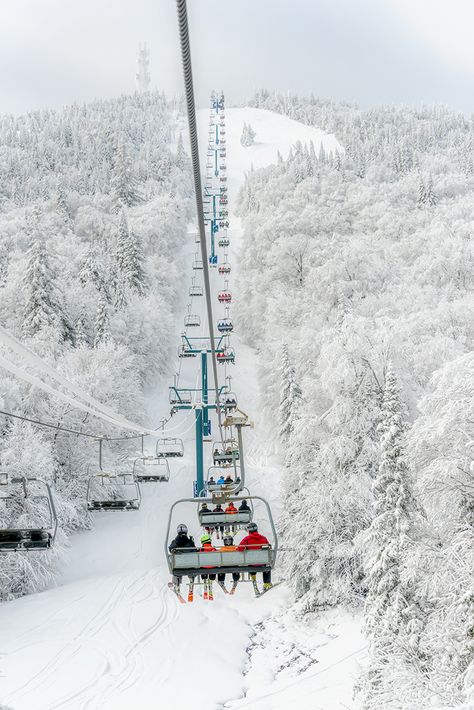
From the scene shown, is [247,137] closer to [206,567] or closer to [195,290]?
[195,290]

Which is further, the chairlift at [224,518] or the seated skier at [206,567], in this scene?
the chairlift at [224,518]

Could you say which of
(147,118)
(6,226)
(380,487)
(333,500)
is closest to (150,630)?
(333,500)

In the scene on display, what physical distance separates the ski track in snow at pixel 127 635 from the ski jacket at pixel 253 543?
1145 centimetres

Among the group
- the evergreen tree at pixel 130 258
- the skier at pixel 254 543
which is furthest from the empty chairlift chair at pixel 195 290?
the skier at pixel 254 543

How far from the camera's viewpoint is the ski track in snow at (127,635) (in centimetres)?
2361

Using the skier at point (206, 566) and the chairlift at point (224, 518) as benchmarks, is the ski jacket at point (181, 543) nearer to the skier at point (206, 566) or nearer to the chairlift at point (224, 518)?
the skier at point (206, 566)

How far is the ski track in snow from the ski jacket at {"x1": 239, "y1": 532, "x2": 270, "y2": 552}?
451 inches

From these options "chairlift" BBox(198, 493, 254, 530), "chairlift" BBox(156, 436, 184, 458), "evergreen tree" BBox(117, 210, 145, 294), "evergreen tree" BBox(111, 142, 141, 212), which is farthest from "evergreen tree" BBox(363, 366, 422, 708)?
"evergreen tree" BBox(111, 142, 141, 212)

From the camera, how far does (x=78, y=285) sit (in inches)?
2136

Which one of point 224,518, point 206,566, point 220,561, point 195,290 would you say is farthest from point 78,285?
point 220,561

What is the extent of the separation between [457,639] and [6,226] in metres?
63.2

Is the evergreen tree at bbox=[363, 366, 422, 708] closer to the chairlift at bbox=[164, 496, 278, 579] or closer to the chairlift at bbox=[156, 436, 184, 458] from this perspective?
the chairlift at bbox=[156, 436, 184, 458]

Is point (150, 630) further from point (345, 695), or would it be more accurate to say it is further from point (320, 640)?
point (345, 695)

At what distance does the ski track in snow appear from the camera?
2361 centimetres
